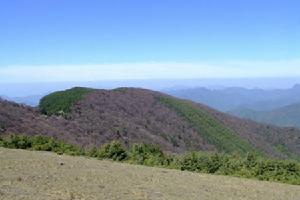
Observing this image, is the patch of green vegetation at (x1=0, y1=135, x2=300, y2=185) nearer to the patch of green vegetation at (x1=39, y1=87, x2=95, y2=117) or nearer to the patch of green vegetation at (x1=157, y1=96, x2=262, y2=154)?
the patch of green vegetation at (x1=39, y1=87, x2=95, y2=117)

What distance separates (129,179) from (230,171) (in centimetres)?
856

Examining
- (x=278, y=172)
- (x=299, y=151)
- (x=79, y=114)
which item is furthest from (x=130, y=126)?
(x=278, y=172)

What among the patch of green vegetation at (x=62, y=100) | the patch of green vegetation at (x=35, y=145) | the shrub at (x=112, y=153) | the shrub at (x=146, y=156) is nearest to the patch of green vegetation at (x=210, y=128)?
the patch of green vegetation at (x=62, y=100)

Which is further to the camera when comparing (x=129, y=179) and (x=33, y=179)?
(x=129, y=179)

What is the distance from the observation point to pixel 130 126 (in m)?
77.1

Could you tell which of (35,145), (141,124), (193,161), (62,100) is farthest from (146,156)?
(62,100)

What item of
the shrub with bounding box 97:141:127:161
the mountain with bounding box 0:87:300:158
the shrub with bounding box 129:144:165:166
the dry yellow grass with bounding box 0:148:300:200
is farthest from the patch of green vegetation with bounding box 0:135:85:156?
the mountain with bounding box 0:87:300:158

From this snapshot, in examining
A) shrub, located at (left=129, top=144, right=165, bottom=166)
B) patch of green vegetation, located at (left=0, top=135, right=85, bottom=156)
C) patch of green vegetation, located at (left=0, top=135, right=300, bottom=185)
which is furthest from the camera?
patch of green vegetation, located at (left=0, top=135, right=85, bottom=156)

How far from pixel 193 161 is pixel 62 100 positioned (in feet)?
201

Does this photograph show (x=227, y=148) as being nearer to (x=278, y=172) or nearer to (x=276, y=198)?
(x=278, y=172)

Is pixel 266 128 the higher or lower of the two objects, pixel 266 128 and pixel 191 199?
the lower

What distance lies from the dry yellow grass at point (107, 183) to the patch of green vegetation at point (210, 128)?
Answer: 59272mm

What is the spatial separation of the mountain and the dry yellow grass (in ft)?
93.6

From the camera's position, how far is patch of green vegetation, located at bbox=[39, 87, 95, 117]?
7897 cm
